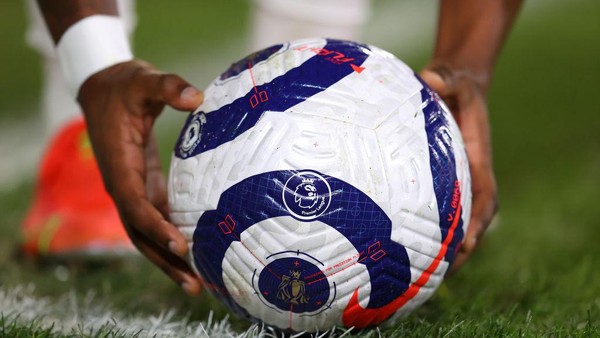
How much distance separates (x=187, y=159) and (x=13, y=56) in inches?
251

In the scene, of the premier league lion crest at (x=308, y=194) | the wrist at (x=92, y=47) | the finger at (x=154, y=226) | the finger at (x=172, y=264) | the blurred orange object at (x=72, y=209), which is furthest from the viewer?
the blurred orange object at (x=72, y=209)

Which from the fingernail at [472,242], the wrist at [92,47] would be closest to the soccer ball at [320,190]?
the fingernail at [472,242]

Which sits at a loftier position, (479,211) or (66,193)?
(479,211)

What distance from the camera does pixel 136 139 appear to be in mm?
2586

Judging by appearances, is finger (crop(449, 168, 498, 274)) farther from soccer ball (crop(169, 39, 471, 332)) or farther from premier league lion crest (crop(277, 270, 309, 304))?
premier league lion crest (crop(277, 270, 309, 304))

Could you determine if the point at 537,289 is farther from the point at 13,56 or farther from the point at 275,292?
the point at 13,56

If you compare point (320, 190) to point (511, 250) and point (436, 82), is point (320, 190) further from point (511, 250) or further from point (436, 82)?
point (511, 250)

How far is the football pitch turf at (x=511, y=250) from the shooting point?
273 cm

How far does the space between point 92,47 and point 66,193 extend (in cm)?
119

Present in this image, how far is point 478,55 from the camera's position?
295 cm

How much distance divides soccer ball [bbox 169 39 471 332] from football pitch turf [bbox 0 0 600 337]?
0.65 feet

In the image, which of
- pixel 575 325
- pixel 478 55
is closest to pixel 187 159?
pixel 478 55

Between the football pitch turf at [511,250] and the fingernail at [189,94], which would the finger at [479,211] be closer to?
the football pitch turf at [511,250]

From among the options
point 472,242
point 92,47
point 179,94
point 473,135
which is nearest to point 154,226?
point 179,94
